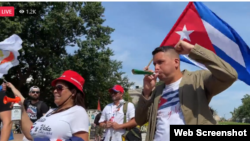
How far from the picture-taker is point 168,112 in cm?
287

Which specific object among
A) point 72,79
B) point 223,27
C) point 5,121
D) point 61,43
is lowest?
point 5,121

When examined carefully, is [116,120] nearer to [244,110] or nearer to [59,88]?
[59,88]

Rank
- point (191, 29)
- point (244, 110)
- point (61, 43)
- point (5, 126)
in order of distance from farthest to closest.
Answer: point (244, 110) < point (61, 43) < point (191, 29) < point (5, 126)

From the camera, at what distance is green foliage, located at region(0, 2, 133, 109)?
2195 centimetres

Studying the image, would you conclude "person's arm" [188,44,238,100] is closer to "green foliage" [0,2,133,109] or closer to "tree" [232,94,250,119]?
"green foliage" [0,2,133,109]

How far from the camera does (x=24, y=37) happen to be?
22.4 m

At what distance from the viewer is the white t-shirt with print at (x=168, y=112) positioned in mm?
2799

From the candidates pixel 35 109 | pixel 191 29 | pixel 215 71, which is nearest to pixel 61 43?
pixel 35 109

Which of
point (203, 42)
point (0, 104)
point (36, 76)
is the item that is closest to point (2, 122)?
point (0, 104)

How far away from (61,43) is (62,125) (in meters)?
21.6

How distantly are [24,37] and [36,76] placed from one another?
4533 mm

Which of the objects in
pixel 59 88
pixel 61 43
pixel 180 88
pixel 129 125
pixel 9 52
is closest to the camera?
pixel 180 88

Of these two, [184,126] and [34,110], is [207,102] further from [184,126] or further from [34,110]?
[34,110]

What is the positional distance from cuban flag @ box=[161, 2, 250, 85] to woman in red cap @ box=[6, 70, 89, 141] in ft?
5.02
